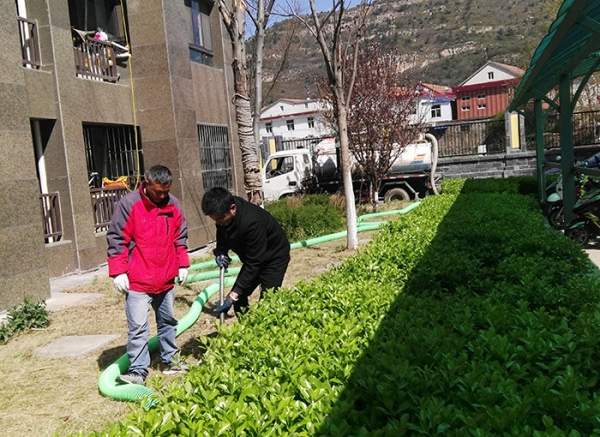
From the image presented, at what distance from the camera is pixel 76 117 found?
9898 millimetres

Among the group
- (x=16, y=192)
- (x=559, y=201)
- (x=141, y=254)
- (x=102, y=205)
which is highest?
(x=16, y=192)

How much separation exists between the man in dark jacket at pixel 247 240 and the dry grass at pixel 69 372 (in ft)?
3.16

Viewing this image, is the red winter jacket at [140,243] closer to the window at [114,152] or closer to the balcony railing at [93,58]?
the balcony railing at [93,58]

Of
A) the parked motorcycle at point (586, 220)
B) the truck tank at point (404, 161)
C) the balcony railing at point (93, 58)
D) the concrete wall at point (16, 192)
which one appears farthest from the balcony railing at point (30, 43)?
the truck tank at point (404, 161)

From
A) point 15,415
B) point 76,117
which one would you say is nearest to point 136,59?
point 76,117

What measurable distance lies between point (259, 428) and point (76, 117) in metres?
8.99

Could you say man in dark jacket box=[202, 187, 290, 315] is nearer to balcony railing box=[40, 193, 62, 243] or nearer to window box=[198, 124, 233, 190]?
balcony railing box=[40, 193, 62, 243]

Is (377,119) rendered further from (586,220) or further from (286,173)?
(586,220)

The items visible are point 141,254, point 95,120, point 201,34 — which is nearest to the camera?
point 141,254

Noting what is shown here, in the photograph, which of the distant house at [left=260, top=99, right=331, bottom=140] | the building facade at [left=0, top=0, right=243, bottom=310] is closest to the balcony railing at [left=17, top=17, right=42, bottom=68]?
the building facade at [left=0, top=0, right=243, bottom=310]

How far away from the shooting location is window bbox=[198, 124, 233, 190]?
1285cm

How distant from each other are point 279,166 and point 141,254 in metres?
15.0

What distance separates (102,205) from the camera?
10.9m

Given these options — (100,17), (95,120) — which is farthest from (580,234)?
(100,17)
